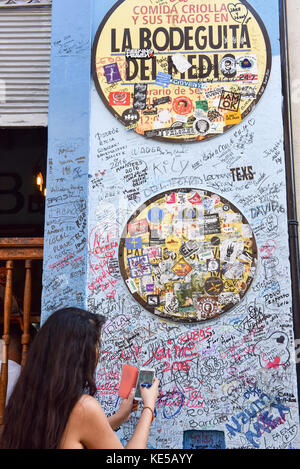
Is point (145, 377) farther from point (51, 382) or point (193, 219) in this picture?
point (193, 219)

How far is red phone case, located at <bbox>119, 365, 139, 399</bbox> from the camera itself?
2934mm

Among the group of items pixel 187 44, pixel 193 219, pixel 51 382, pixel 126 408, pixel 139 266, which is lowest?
pixel 126 408

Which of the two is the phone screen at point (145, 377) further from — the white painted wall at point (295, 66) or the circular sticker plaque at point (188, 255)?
the white painted wall at point (295, 66)

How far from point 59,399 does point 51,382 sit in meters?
0.09

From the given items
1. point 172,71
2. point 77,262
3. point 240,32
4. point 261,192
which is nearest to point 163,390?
point 77,262

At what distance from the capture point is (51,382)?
2.25m

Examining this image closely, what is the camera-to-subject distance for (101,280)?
3.71 m

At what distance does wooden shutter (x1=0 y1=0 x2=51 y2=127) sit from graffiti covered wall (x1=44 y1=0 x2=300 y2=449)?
54 centimetres

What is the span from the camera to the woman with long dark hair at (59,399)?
2.19 meters

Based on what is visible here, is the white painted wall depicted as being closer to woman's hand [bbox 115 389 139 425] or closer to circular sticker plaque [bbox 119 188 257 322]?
circular sticker plaque [bbox 119 188 257 322]

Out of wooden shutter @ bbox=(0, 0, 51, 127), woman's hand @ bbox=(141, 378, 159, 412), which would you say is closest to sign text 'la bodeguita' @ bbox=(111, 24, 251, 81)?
wooden shutter @ bbox=(0, 0, 51, 127)

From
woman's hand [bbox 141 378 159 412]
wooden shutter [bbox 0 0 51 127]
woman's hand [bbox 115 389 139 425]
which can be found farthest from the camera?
wooden shutter [bbox 0 0 51 127]

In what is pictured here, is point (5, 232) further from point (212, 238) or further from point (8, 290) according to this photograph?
point (212, 238)

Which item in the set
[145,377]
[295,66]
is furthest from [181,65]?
[145,377]
